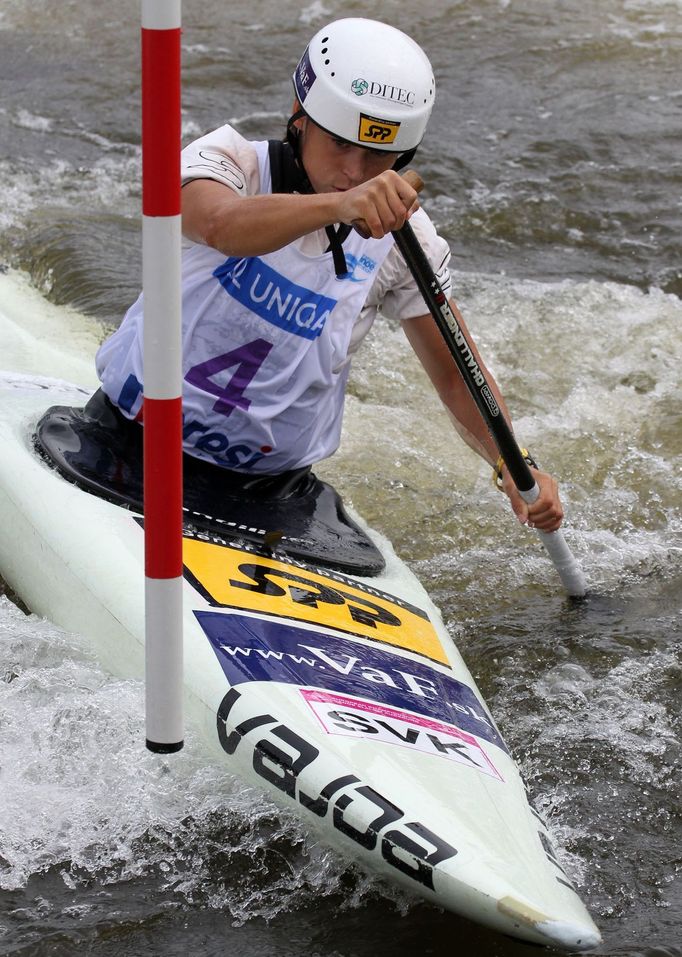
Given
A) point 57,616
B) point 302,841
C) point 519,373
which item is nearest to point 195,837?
point 302,841

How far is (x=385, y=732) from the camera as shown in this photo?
2445mm

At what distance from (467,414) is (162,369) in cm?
133

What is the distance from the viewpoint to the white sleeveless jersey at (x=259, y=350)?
2783 millimetres

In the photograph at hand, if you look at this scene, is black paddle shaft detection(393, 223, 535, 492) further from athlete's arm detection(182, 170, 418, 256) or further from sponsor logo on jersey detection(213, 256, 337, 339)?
sponsor logo on jersey detection(213, 256, 337, 339)

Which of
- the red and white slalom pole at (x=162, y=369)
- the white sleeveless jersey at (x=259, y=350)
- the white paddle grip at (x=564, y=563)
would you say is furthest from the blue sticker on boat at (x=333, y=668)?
the white paddle grip at (x=564, y=563)

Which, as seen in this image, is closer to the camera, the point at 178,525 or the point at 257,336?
the point at 178,525

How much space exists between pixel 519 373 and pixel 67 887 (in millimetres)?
3315

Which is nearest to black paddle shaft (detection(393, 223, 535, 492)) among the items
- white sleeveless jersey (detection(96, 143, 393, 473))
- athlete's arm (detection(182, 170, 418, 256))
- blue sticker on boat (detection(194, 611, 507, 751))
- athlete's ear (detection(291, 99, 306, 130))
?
athlete's arm (detection(182, 170, 418, 256))

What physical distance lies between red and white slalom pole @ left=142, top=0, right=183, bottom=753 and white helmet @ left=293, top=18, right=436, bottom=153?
0.75 m

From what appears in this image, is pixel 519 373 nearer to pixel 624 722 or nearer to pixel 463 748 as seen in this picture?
pixel 624 722

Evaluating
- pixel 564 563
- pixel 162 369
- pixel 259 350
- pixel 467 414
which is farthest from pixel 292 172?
pixel 564 563

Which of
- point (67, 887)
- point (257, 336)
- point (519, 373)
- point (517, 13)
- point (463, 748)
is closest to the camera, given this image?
point (67, 887)

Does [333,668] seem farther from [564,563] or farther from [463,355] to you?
[564,563]

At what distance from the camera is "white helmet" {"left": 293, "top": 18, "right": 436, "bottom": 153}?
8.39 feet
